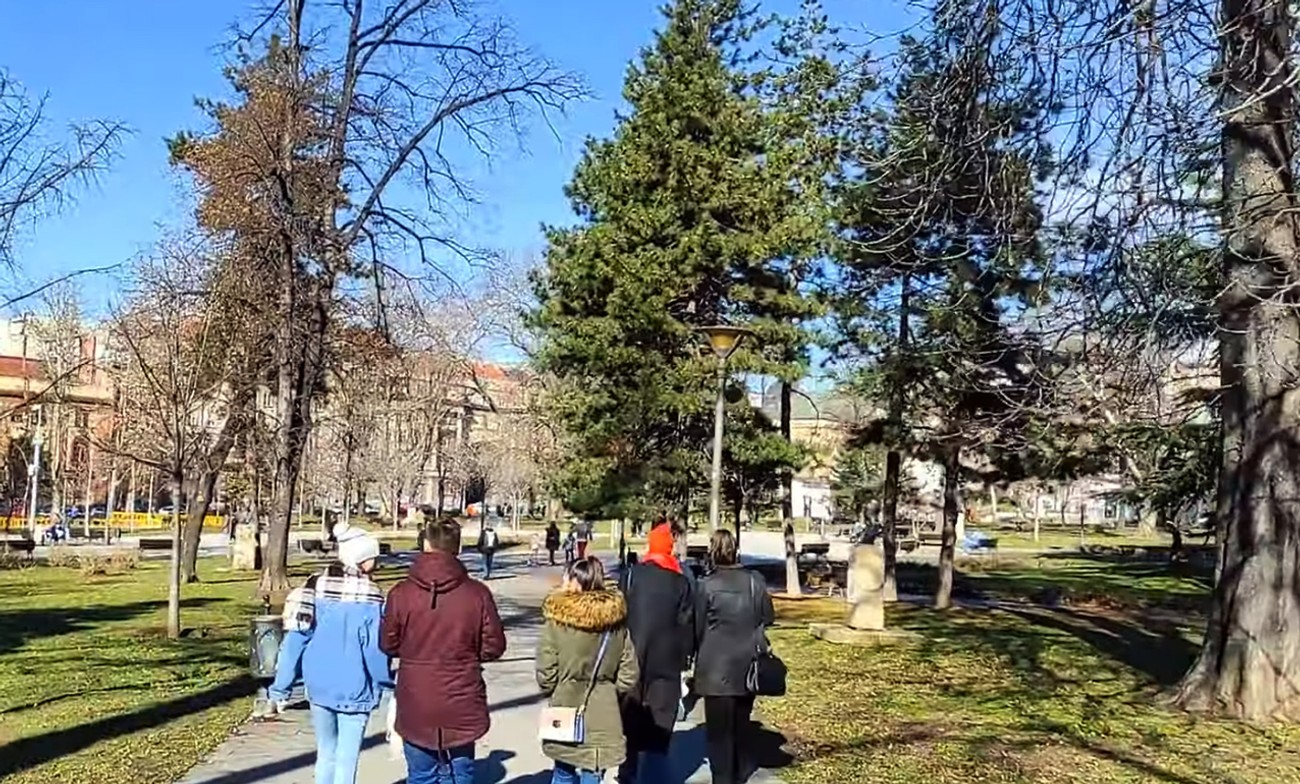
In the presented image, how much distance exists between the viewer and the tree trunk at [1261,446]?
12.0 m

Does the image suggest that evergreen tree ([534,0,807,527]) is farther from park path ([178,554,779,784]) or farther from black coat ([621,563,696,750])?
black coat ([621,563,696,750])

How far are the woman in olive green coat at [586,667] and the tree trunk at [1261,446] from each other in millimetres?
7489

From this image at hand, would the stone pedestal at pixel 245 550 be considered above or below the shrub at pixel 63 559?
above

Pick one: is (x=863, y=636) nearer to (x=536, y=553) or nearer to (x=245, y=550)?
(x=245, y=550)

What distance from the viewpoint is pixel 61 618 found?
21.1m

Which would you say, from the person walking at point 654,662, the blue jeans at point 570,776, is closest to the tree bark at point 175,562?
the person walking at point 654,662

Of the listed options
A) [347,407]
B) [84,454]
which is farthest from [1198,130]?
[84,454]

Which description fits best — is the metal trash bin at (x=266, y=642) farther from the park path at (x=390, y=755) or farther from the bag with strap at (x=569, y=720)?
the bag with strap at (x=569, y=720)

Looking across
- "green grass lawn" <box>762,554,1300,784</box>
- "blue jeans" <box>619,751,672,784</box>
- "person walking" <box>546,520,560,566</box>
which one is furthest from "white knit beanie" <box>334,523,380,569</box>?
"person walking" <box>546,520,560,566</box>

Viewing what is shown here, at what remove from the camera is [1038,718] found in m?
12.2

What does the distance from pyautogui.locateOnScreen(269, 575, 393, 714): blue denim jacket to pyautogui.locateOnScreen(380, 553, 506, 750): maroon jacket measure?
14.0 inches

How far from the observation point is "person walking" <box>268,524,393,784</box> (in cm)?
665

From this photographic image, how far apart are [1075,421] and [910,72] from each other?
967cm

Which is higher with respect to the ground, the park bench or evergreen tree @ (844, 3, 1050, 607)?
evergreen tree @ (844, 3, 1050, 607)
